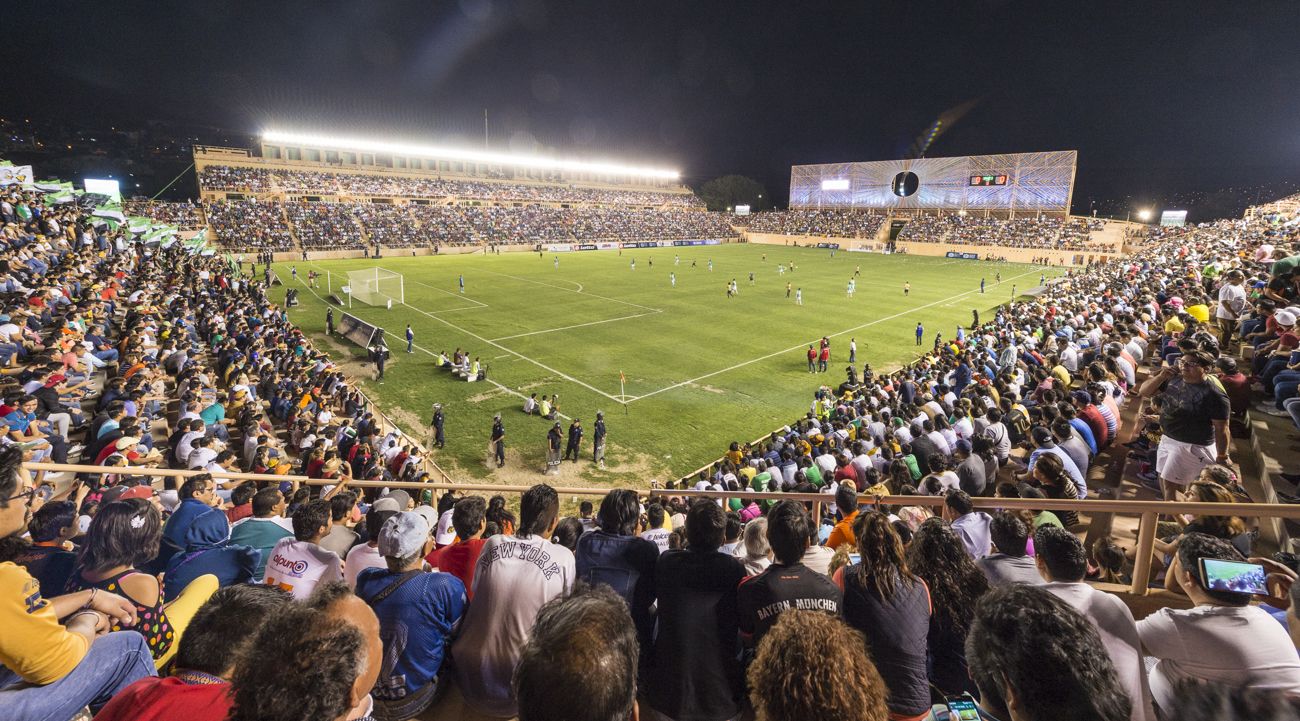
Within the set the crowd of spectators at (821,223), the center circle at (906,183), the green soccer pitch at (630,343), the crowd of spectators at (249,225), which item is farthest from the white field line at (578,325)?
the center circle at (906,183)

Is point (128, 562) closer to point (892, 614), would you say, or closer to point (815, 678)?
point (815, 678)

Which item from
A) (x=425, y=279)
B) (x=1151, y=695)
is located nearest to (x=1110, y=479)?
(x=1151, y=695)

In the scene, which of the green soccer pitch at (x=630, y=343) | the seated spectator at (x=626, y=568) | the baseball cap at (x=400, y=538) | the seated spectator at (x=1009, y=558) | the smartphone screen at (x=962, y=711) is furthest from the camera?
the green soccer pitch at (x=630, y=343)

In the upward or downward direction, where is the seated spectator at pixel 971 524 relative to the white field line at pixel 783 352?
upward

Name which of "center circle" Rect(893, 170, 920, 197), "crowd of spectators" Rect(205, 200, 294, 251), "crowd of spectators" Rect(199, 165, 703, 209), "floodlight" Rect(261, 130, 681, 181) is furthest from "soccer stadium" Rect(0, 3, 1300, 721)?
"center circle" Rect(893, 170, 920, 197)

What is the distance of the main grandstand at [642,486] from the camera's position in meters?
2.71

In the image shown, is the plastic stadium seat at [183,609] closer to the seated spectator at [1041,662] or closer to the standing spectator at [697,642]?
the standing spectator at [697,642]

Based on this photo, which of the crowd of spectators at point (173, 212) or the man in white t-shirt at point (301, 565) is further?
the crowd of spectators at point (173, 212)

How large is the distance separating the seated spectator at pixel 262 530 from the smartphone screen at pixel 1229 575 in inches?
255

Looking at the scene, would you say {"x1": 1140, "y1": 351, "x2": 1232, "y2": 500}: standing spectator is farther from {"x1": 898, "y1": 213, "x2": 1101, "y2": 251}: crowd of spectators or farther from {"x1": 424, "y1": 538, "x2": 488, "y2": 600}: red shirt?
{"x1": 898, "y1": 213, "x2": 1101, "y2": 251}: crowd of spectators

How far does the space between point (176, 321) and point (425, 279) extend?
2793cm

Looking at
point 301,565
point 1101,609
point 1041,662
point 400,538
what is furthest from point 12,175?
point 1101,609

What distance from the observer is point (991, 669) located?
2227 millimetres

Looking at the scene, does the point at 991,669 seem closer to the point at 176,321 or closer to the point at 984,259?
the point at 176,321
